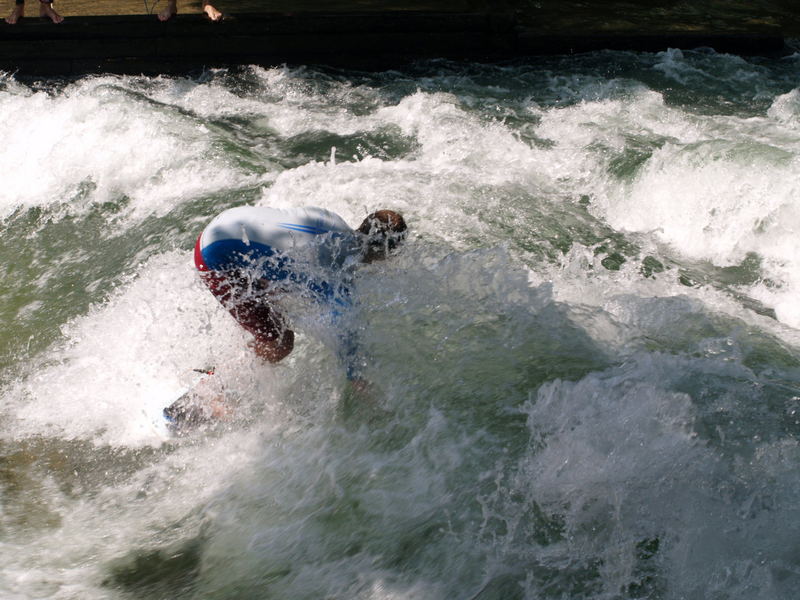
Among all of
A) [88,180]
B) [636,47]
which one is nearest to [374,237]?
[88,180]

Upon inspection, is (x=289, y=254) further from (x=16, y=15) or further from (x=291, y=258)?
(x=16, y=15)

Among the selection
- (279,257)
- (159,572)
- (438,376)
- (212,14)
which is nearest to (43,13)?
(212,14)

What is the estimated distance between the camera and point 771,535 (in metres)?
2.78

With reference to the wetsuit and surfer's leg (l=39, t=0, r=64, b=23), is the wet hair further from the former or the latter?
surfer's leg (l=39, t=0, r=64, b=23)

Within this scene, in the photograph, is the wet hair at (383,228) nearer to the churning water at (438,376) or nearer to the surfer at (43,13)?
the churning water at (438,376)

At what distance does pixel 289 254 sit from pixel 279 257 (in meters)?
0.05

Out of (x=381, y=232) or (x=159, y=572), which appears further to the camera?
(x=381, y=232)

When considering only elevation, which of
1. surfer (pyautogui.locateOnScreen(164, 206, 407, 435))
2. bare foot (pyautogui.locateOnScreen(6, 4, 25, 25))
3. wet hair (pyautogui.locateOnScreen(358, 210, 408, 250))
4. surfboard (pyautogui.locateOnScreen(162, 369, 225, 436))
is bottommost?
surfboard (pyautogui.locateOnScreen(162, 369, 225, 436))

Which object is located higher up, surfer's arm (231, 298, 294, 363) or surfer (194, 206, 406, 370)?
surfer (194, 206, 406, 370)

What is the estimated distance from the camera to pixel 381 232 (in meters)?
3.46

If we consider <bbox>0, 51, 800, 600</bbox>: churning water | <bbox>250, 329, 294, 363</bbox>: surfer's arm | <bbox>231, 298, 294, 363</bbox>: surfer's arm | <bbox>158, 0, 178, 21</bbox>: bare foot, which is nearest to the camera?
<bbox>0, 51, 800, 600</bbox>: churning water

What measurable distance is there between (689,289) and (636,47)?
5.33m

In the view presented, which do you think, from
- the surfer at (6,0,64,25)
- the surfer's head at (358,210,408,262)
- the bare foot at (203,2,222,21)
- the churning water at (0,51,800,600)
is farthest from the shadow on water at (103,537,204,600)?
the surfer at (6,0,64,25)

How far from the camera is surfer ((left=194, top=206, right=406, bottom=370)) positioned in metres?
Result: 3.46
